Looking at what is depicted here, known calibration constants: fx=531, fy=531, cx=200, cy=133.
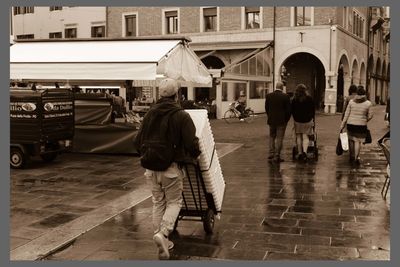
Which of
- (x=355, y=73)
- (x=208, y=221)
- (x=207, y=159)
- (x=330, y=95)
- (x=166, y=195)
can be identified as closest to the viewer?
(x=166, y=195)

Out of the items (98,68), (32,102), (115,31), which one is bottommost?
(32,102)

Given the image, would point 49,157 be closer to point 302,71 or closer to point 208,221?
point 208,221

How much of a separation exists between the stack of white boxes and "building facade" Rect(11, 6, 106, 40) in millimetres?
29640

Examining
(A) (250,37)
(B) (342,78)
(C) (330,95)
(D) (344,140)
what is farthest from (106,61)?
(B) (342,78)

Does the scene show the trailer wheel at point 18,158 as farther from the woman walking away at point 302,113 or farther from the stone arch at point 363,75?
the stone arch at point 363,75

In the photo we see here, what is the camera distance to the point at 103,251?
4961 mm

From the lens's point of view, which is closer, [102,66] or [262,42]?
[102,66]

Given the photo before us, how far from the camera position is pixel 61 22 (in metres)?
34.5

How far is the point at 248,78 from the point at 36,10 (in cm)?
1649

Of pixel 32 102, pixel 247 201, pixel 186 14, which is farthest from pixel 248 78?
pixel 247 201

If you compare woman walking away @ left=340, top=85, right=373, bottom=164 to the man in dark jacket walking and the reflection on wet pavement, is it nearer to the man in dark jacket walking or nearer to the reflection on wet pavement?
the man in dark jacket walking

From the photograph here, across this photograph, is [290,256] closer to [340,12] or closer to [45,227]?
[45,227]

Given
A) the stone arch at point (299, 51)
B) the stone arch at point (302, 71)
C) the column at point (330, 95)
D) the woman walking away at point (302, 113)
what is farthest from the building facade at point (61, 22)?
the woman walking away at point (302, 113)

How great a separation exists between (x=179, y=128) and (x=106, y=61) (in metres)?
6.27
